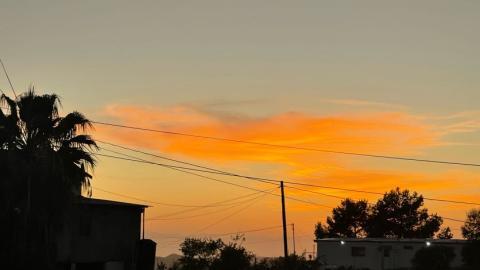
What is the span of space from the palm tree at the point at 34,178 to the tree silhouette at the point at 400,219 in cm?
9279

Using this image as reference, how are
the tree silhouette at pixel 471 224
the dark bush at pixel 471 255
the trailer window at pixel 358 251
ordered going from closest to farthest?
the dark bush at pixel 471 255, the trailer window at pixel 358 251, the tree silhouette at pixel 471 224

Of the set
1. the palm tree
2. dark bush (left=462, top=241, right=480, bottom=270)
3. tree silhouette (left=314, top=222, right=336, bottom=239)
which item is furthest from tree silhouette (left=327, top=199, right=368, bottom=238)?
the palm tree

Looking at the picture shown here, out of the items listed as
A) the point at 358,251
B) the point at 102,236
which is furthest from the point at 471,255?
the point at 102,236

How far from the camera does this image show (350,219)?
4801 inches

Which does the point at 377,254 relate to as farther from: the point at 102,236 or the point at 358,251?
the point at 102,236

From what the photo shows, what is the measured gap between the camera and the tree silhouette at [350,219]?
399ft

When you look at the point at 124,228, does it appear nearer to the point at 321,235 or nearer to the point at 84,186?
the point at 84,186

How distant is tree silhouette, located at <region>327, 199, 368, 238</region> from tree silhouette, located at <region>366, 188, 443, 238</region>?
138 centimetres

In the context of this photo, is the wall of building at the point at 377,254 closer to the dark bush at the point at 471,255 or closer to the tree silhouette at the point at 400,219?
the dark bush at the point at 471,255

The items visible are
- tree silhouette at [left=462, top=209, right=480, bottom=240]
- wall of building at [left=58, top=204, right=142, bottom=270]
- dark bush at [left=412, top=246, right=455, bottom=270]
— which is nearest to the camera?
wall of building at [left=58, top=204, right=142, bottom=270]

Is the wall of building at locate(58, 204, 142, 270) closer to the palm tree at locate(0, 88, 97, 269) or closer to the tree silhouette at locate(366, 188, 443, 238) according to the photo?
the palm tree at locate(0, 88, 97, 269)

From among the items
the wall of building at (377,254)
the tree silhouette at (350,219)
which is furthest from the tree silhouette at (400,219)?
the wall of building at (377,254)

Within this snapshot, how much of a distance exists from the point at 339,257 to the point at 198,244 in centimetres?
2454

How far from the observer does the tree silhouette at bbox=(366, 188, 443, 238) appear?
119500 millimetres
